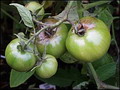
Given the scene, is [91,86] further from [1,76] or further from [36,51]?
[36,51]

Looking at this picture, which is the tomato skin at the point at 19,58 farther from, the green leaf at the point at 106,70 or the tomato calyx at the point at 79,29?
the green leaf at the point at 106,70

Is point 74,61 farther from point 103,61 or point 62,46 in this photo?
point 62,46

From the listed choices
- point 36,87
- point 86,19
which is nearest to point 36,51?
point 86,19

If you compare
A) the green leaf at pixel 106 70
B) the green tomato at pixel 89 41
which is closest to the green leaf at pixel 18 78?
the green leaf at pixel 106 70

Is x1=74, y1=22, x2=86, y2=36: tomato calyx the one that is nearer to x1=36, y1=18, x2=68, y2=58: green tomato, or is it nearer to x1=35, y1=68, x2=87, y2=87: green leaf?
x1=36, y1=18, x2=68, y2=58: green tomato

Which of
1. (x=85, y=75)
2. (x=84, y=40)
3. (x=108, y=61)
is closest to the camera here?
(x=84, y=40)

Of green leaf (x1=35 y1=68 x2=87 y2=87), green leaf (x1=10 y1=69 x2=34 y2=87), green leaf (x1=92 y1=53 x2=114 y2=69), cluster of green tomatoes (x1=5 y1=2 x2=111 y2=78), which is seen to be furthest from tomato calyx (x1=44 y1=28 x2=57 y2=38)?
green leaf (x1=35 y1=68 x2=87 y2=87)

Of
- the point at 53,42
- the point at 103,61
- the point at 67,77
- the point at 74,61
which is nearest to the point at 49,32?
the point at 53,42
